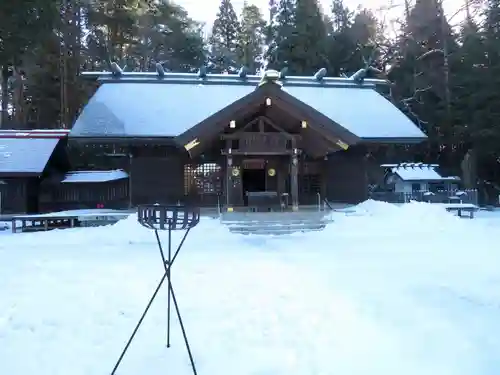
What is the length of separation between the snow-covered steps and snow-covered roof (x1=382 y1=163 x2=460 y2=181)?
14612mm

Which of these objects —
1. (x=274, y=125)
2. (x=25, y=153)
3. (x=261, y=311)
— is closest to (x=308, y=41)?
(x=274, y=125)

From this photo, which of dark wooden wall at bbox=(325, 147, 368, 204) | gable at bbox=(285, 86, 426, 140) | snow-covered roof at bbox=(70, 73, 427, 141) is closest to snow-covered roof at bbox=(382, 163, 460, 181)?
gable at bbox=(285, 86, 426, 140)

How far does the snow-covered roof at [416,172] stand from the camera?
25844mm

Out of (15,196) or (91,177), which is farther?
(91,177)

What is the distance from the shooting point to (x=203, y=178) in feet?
55.9

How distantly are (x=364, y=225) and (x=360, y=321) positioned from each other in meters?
8.09

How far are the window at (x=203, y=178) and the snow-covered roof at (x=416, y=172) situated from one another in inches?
514

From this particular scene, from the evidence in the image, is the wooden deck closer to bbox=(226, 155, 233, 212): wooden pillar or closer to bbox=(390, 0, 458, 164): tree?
bbox=(226, 155, 233, 212): wooden pillar

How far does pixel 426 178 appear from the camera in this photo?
25906 millimetres

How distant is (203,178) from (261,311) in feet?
40.7

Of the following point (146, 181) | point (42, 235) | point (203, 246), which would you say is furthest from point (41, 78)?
point (203, 246)

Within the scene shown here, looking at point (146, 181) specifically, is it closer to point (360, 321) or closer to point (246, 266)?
point (246, 266)

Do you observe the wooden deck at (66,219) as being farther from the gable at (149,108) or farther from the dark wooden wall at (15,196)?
the dark wooden wall at (15,196)

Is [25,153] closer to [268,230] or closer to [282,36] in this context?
[268,230]
